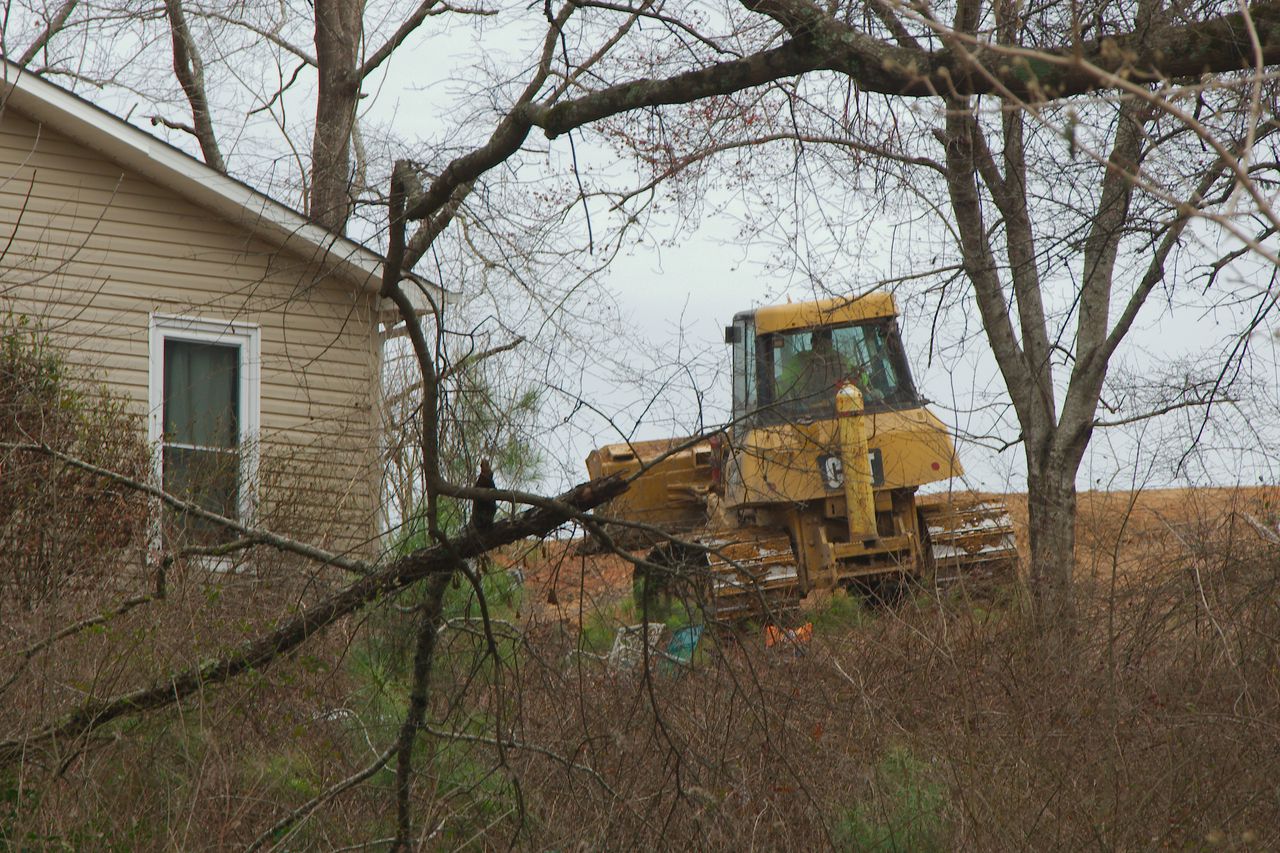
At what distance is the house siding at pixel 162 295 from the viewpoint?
11.9 meters

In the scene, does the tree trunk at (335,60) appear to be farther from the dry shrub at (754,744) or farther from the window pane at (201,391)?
the dry shrub at (754,744)

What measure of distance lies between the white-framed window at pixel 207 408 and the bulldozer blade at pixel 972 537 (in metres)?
6.39

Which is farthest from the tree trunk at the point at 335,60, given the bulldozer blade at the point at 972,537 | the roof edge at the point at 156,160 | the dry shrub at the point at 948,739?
the dry shrub at the point at 948,739

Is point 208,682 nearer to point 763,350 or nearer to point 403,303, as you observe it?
point 403,303

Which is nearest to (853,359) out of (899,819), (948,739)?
(948,739)

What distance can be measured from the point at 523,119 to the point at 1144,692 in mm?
4757

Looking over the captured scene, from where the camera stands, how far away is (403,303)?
4.72 m

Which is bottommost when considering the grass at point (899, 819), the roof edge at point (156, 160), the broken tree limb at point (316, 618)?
the grass at point (899, 819)

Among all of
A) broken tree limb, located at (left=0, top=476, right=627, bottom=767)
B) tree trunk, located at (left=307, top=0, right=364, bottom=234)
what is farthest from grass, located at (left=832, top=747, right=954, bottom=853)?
tree trunk, located at (left=307, top=0, right=364, bottom=234)

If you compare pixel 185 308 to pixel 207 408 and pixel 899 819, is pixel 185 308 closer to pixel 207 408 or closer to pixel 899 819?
pixel 207 408

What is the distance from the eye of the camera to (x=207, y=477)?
11.5 m

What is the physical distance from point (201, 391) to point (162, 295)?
993mm

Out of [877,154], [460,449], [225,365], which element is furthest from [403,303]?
[225,365]

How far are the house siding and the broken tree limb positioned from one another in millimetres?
5391
